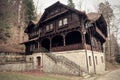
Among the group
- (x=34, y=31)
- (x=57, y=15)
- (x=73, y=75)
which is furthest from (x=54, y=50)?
(x=34, y=31)

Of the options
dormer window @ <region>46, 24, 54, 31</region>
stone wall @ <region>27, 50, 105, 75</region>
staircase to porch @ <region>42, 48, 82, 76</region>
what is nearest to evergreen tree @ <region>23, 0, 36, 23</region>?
dormer window @ <region>46, 24, 54, 31</region>

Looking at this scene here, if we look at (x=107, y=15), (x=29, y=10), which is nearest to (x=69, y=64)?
(x=29, y=10)

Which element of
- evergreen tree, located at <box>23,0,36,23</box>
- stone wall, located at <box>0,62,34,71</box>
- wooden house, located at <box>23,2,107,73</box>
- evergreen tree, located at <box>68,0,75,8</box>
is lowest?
stone wall, located at <box>0,62,34,71</box>

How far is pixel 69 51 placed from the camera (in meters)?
21.6

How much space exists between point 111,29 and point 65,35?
89.9 feet

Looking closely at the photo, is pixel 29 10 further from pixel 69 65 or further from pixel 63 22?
pixel 69 65

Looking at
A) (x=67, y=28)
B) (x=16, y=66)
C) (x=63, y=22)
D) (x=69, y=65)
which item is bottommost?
(x=16, y=66)

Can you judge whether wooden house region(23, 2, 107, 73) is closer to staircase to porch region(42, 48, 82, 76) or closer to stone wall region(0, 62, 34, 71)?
staircase to porch region(42, 48, 82, 76)

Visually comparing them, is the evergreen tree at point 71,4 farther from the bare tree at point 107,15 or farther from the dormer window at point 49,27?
the dormer window at point 49,27

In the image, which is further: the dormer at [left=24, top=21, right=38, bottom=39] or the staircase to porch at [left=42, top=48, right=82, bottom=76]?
the dormer at [left=24, top=21, right=38, bottom=39]

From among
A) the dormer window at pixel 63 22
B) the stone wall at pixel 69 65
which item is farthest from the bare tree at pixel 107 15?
the stone wall at pixel 69 65

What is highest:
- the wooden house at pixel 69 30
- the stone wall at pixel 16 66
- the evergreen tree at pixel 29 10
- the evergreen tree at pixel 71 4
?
the evergreen tree at pixel 71 4

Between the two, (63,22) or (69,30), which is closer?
(69,30)

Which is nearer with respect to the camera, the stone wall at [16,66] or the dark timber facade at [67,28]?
the stone wall at [16,66]
